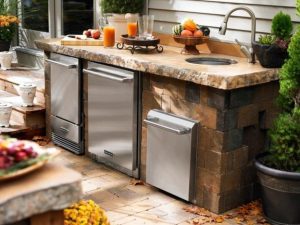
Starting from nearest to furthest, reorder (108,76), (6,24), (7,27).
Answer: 1. (108,76)
2. (6,24)
3. (7,27)

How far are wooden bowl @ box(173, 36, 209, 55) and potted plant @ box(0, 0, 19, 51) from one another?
2907mm

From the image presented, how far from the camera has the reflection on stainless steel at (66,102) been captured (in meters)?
4.64

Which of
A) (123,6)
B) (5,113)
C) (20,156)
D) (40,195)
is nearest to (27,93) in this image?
(5,113)

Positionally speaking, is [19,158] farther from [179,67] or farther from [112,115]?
[112,115]

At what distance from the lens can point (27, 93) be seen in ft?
17.0

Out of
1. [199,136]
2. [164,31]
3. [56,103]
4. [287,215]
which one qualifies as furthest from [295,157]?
[56,103]

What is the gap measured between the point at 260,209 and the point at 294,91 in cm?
86

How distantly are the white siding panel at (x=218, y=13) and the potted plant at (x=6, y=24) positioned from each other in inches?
85.7

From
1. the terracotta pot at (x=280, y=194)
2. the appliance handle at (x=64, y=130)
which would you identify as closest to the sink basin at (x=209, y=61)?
the terracotta pot at (x=280, y=194)

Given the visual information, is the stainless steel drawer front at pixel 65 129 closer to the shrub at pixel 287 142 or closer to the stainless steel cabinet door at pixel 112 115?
the stainless steel cabinet door at pixel 112 115

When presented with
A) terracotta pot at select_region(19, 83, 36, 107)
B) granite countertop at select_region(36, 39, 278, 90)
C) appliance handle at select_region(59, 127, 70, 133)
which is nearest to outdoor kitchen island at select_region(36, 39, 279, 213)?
granite countertop at select_region(36, 39, 278, 90)

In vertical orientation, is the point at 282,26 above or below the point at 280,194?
above

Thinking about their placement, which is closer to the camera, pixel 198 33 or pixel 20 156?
pixel 20 156

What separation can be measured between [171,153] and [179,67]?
1.97 feet
